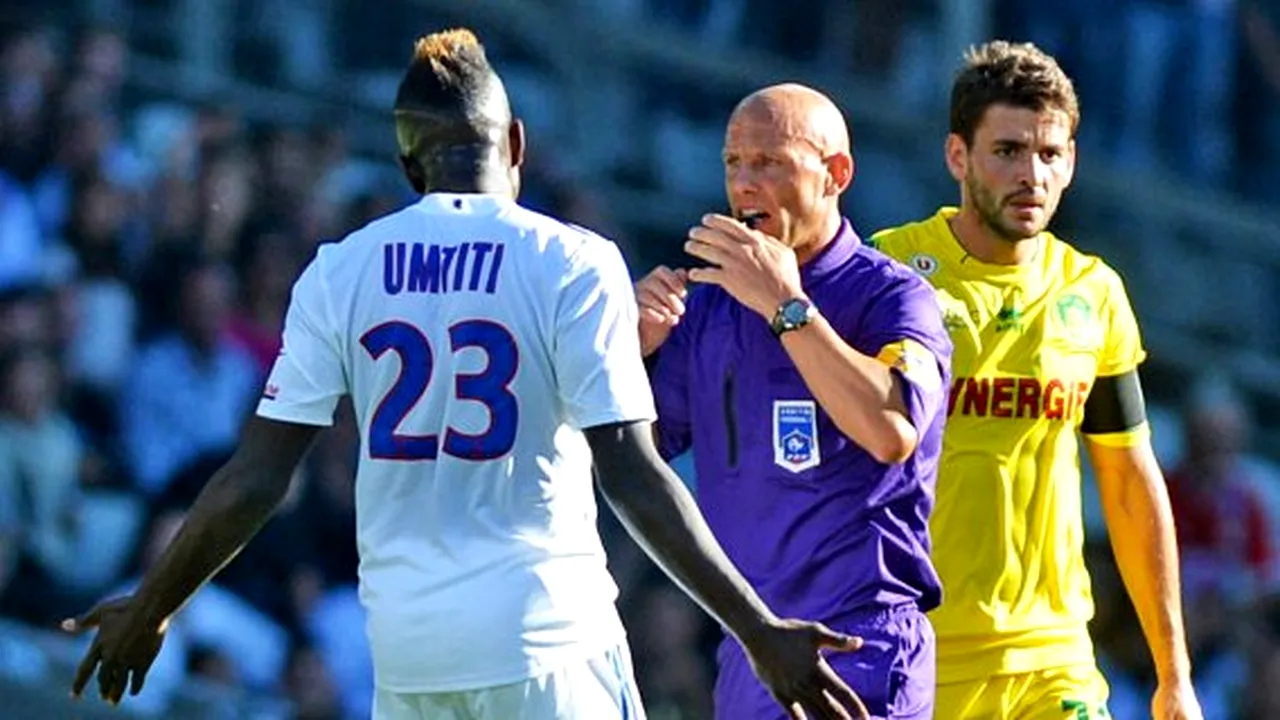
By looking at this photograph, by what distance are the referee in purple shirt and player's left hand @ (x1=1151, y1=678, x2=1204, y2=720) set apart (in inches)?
38.3

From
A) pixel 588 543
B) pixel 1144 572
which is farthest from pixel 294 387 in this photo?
pixel 1144 572

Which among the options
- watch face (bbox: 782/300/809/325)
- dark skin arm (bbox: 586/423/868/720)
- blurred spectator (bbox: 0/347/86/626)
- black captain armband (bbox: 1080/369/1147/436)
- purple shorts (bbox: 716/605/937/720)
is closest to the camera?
dark skin arm (bbox: 586/423/868/720)

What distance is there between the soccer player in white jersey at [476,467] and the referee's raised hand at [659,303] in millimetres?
802

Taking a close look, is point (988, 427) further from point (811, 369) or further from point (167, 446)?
point (167, 446)

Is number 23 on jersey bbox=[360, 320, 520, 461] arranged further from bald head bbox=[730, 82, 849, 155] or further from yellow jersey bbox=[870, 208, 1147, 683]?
yellow jersey bbox=[870, 208, 1147, 683]

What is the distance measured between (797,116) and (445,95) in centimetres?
96

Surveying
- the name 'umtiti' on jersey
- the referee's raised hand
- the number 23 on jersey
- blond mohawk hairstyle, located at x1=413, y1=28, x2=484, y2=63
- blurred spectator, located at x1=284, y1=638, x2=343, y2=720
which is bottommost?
blurred spectator, located at x1=284, y1=638, x2=343, y2=720

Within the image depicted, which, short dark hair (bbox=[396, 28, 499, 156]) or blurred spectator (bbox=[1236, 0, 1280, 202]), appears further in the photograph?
blurred spectator (bbox=[1236, 0, 1280, 202])

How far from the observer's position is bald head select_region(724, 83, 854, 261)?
297 inches

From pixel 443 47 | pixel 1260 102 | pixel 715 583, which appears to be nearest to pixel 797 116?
pixel 443 47

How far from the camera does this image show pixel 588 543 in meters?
6.98

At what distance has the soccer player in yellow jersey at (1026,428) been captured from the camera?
8.26 metres

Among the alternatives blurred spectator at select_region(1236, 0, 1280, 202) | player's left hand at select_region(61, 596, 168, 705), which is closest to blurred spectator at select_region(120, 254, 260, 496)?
blurred spectator at select_region(1236, 0, 1280, 202)

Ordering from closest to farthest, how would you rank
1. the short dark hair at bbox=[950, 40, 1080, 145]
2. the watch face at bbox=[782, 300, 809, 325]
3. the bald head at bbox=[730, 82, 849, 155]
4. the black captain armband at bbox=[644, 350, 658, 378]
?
1. the watch face at bbox=[782, 300, 809, 325]
2. the bald head at bbox=[730, 82, 849, 155]
3. the black captain armband at bbox=[644, 350, 658, 378]
4. the short dark hair at bbox=[950, 40, 1080, 145]
